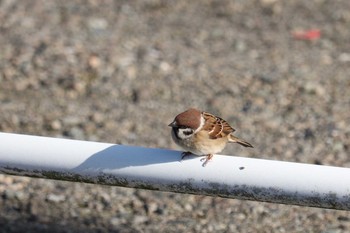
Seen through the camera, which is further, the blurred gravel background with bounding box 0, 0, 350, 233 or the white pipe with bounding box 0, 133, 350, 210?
the blurred gravel background with bounding box 0, 0, 350, 233

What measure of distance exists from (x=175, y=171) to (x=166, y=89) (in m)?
2.92

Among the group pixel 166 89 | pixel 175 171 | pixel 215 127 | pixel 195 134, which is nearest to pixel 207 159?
pixel 175 171

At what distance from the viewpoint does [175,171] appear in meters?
4.20

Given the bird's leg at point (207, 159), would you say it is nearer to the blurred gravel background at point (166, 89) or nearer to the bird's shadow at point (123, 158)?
the bird's shadow at point (123, 158)

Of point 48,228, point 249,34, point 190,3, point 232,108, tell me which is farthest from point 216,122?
point 190,3

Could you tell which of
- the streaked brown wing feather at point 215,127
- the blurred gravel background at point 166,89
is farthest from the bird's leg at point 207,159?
the blurred gravel background at point 166,89

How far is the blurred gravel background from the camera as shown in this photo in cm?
551

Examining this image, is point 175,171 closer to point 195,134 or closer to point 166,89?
point 195,134

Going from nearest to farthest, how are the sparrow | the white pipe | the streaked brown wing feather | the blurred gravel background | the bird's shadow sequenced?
the white pipe, the bird's shadow, the sparrow, the streaked brown wing feather, the blurred gravel background

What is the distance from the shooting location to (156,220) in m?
5.45

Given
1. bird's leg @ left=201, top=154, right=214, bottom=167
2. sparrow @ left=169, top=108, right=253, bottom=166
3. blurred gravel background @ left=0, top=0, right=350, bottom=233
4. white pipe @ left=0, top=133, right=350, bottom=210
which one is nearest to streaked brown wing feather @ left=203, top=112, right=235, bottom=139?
sparrow @ left=169, top=108, right=253, bottom=166

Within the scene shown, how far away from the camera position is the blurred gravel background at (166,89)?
5.51 metres

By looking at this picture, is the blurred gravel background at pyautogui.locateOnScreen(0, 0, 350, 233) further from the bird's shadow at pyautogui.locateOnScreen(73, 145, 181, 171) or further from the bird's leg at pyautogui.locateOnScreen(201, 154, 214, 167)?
the bird's shadow at pyautogui.locateOnScreen(73, 145, 181, 171)

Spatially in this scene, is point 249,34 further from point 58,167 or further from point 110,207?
point 58,167
